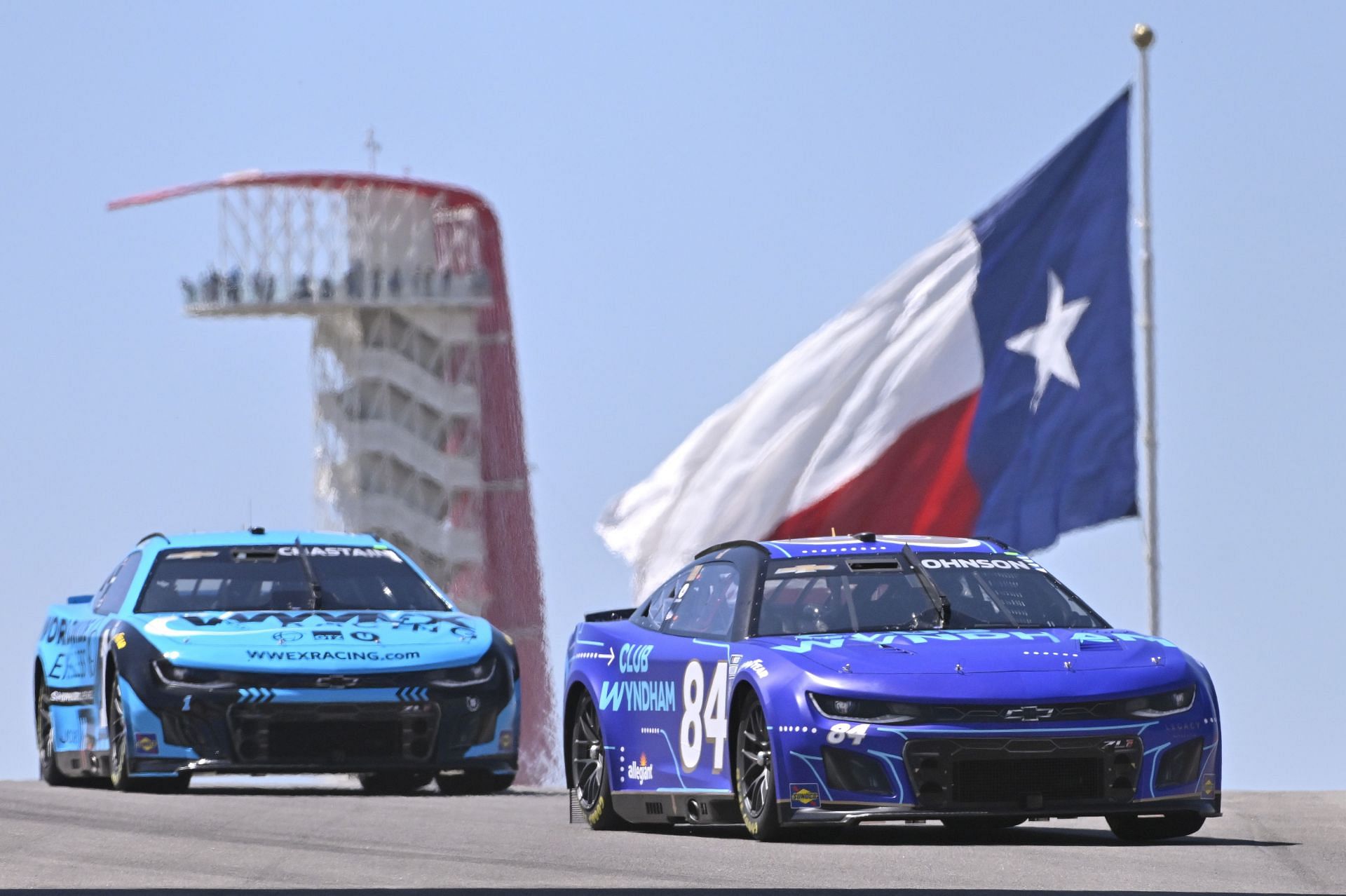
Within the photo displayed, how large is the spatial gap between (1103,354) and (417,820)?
10286mm

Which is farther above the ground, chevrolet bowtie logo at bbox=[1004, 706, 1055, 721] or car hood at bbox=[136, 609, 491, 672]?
chevrolet bowtie logo at bbox=[1004, 706, 1055, 721]

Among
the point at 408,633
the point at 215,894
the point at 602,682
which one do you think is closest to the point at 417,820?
the point at 602,682

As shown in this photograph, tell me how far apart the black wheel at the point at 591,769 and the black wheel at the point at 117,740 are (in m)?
2.79

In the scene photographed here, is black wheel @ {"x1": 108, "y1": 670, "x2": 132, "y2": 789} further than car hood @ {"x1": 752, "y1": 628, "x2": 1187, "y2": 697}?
Yes

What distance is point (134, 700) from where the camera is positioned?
1414 centimetres

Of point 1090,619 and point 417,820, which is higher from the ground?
point 1090,619

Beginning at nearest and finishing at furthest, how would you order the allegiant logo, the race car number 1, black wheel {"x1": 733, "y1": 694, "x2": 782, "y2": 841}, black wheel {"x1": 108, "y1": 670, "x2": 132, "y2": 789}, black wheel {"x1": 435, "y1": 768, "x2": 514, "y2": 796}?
black wheel {"x1": 733, "y1": 694, "x2": 782, "y2": 841}, the race car number 1, the allegiant logo, black wheel {"x1": 108, "y1": 670, "x2": 132, "y2": 789}, black wheel {"x1": 435, "y1": 768, "x2": 514, "y2": 796}

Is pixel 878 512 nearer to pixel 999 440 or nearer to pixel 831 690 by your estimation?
pixel 999 440

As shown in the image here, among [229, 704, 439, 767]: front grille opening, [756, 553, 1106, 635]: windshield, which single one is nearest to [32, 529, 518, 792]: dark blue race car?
[229, 704, 439, 767]: front grille opening

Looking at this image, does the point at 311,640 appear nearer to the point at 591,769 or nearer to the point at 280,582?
the point at 280,582

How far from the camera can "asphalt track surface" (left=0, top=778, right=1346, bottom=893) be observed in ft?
29.3

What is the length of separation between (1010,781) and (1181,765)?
25.9 inches

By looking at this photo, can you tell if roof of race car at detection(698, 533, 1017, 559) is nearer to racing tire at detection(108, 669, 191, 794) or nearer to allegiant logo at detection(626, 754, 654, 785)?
allegiant logo at detection(626, 754, 654, 785)

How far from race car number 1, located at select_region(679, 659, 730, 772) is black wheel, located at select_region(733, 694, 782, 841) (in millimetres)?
151
